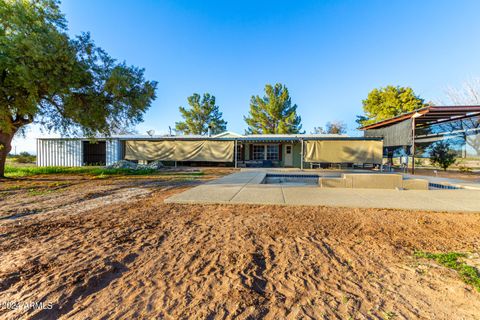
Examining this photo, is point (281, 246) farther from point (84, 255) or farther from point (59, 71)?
point (59, 71)

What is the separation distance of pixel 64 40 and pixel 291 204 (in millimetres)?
9781

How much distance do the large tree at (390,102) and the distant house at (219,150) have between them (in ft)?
34.6

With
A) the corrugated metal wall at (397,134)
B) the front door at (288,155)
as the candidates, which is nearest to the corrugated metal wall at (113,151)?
the front door at (288,155)

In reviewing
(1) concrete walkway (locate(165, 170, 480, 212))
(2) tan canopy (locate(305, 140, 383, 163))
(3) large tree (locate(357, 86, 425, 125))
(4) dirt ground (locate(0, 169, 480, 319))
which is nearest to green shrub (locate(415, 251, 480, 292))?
(4) dirt ground (locate(0, 169, 480, 319))

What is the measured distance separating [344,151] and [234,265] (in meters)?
13.8

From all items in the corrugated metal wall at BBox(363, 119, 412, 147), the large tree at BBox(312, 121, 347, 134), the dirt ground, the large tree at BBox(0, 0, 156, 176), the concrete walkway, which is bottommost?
the dirt ground

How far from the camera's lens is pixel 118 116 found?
33.2ft

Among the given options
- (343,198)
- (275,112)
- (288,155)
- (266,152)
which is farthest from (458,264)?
(275,112)

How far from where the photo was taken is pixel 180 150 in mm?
15469

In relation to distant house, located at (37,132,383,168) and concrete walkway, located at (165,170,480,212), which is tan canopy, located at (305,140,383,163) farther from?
concrete walkway, located at (165,170,480,212)

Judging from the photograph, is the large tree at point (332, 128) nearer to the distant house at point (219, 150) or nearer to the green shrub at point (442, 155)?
the green shrub at point (442, 155)

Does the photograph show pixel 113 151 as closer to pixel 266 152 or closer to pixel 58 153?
pixel 58 153

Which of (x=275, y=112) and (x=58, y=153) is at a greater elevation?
(x=275, y=112)

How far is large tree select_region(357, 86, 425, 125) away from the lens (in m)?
20.7
